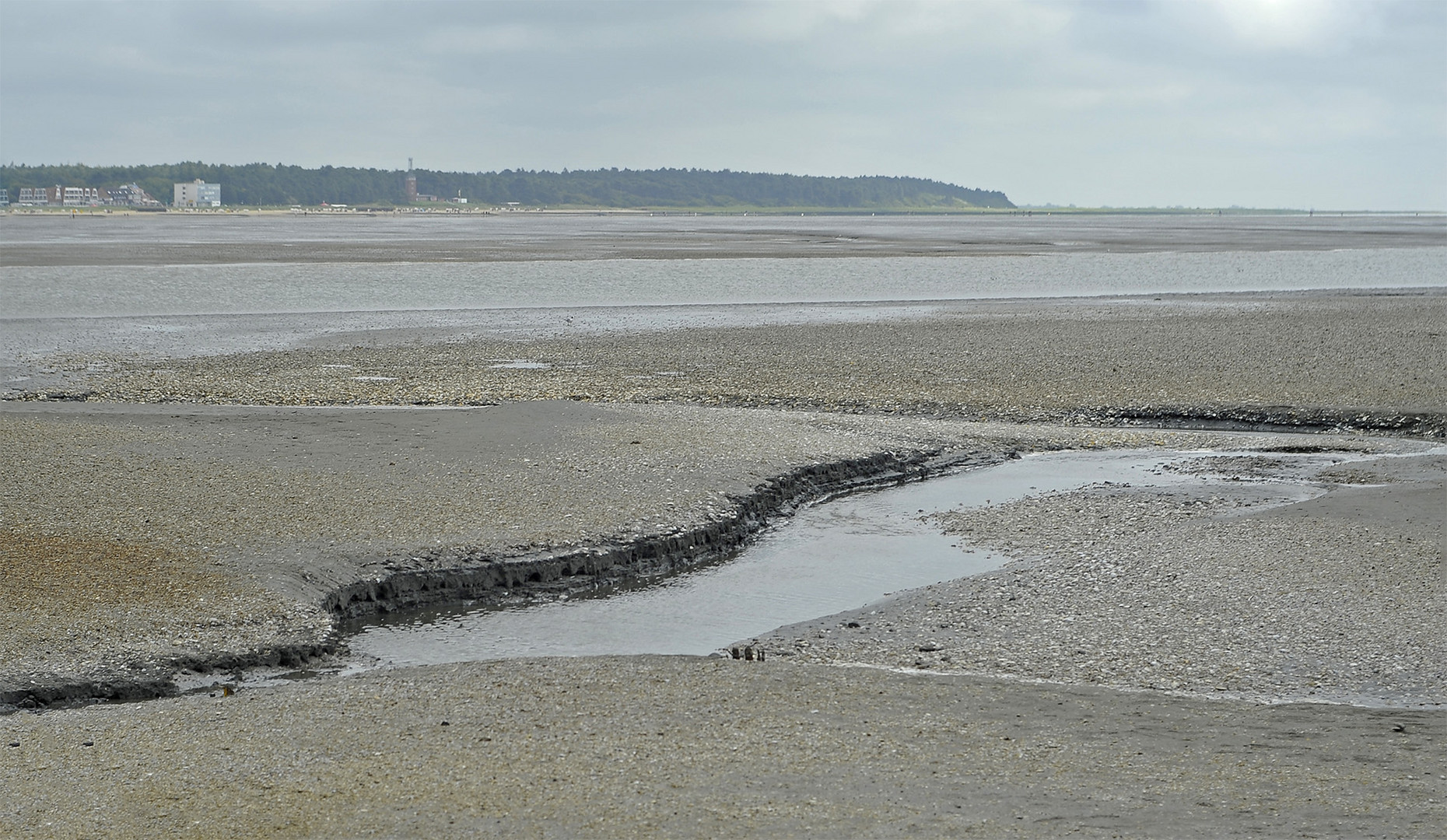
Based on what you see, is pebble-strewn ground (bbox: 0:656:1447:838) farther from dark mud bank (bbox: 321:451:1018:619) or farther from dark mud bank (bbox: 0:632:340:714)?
dark mud bank (bbox: 321:451:1018:619)

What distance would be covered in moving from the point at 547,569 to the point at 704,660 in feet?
7.67

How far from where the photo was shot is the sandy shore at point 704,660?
5625 millimetres

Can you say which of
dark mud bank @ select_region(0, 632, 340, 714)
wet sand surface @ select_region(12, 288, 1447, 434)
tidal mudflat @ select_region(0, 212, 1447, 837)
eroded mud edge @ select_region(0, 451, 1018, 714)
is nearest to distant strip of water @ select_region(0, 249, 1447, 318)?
wet sand surface @ select_region(12, 288, 1447, 434)

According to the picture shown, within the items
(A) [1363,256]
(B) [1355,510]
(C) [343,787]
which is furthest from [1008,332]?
(A) [1363,256]

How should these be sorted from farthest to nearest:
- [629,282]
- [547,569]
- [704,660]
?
[629,282], [547,569], [704,660]

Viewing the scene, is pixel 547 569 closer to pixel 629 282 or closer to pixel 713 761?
pixel 713 761

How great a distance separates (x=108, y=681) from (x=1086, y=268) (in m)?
49.7

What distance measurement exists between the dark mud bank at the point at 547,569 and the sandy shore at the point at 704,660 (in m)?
0.17

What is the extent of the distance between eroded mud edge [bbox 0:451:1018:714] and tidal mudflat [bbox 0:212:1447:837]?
31 millimetres

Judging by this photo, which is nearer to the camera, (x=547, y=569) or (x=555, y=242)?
(x=547, y=569)

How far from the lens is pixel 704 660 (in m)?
7.78

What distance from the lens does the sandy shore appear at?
221 inches

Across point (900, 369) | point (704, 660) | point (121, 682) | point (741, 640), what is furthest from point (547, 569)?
point (900, 369)

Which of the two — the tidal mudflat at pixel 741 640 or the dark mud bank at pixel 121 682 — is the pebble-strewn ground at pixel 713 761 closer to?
the tidal mudflat at pixel 741 640
